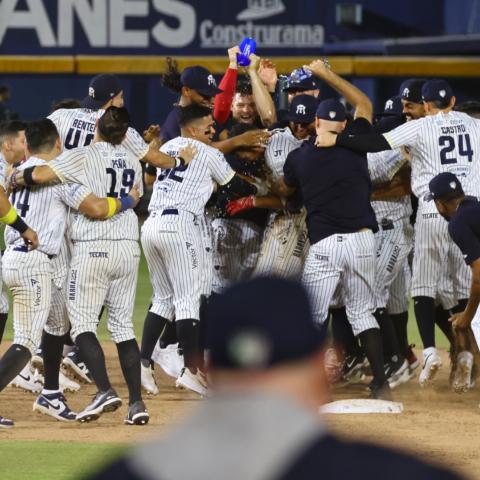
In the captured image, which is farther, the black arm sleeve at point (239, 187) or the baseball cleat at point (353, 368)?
the baseball cleat at point (353, 368)

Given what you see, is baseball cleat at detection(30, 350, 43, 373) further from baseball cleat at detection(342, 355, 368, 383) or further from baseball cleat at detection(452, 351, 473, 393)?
baseball cleat at detection(452, 351, 473, 393)

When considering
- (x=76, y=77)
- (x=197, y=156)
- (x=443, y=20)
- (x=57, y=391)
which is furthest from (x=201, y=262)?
(x=443, y=20)

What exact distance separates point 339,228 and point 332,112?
2.39 feet

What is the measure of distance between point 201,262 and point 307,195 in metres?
0.82

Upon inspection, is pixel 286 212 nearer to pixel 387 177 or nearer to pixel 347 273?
pixel 387 177

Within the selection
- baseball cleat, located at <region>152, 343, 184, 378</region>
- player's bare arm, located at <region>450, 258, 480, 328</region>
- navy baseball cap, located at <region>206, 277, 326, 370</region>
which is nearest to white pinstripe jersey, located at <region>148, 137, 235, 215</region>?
baseball cleat, located at <region>152, 343, 184, 378</region>

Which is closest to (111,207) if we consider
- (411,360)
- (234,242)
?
(234,242)

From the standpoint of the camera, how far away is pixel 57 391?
731 cm

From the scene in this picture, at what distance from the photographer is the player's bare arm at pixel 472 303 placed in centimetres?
728

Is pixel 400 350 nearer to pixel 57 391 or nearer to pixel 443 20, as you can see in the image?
pixel 57 391

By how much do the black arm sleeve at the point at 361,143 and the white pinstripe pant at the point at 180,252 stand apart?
42.4 inches

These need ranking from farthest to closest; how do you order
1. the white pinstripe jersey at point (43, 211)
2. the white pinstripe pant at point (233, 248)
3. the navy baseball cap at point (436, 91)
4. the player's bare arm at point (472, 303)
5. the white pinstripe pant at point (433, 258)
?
the white pinstripe pant at point (233, 248) → the white pinstripe pant at point (433, 258) → the navy baseball cap at point (436, 91) → the player's bare arm at point (472, 303) → the white pinstripe jersey at point (43, 211)

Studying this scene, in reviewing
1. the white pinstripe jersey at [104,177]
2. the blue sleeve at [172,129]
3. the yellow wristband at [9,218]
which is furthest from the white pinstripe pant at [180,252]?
the yellow wristband at [9,218]

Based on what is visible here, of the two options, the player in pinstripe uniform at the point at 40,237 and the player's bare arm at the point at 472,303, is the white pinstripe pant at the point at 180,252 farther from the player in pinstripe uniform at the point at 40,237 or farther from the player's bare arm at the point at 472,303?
the player's bare arm at the point at 472,303
